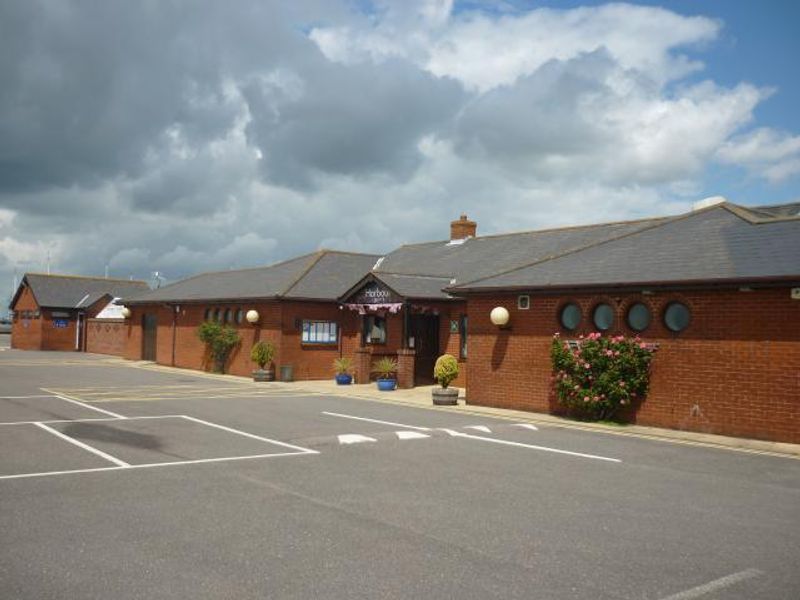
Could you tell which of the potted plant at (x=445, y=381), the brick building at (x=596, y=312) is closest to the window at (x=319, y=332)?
the brick building at (x=596, y=312)

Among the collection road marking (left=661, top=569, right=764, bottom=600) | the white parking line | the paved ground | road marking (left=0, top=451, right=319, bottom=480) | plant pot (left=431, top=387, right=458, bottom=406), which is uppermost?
plant pot (left=431, top=387, right=458, bottom=406)

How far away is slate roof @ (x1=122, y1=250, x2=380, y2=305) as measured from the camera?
27.2 meters

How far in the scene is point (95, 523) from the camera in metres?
6.64

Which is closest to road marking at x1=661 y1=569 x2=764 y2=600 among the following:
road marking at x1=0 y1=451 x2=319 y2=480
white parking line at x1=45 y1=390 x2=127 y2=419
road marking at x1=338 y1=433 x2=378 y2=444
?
road marking at x1=0 y1=451 x2=319 y2=480

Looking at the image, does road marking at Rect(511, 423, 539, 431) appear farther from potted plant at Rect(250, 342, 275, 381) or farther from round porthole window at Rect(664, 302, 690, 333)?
potted plant at Rect(250, 342, 275, 381)

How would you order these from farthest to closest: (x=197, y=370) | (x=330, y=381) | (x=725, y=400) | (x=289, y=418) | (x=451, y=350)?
1. (x=197, y=370)
2. (x=330, y=381)
3. (x=451, y=350)
4. (x=289, y=418)
5. (x=725, y=400)

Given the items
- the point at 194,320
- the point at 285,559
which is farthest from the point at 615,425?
the point at 194,320

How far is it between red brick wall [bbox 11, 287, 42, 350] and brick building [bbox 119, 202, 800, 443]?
24.0m

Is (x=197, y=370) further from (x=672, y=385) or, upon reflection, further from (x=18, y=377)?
(x=672, y=385)

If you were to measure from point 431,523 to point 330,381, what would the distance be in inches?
771

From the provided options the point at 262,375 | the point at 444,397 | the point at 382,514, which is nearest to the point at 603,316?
the point at 444,397

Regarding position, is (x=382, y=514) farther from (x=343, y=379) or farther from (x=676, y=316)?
(x=343, y=379)

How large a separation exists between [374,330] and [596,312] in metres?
11.4

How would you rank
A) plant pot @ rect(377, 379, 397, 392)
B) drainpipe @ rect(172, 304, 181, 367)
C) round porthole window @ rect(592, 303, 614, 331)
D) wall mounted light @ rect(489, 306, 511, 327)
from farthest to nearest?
drainpipe @ rect(172, 304, 181, 367) → plant pot @ rect(377, 379, 397, 392) → wall mounted light @ rect(489, 306, 511, 327) → round porthole window @ rect(592, 303, 614, 331)
